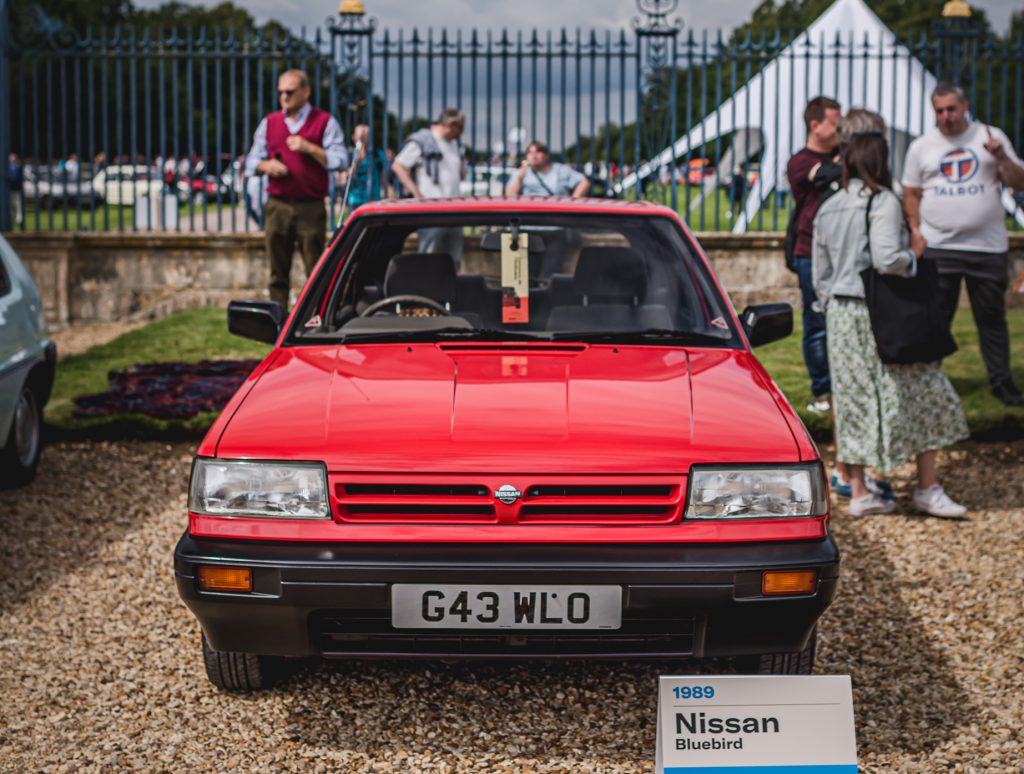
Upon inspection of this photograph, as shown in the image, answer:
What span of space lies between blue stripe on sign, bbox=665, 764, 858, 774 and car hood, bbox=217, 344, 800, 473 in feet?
2.45

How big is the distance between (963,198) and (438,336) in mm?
4424

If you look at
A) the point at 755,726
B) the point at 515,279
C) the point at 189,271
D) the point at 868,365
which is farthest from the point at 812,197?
the point at 189,271

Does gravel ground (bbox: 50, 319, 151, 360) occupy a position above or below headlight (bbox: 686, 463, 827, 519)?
below

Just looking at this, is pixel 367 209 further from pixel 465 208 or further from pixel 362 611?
pixel 362 611

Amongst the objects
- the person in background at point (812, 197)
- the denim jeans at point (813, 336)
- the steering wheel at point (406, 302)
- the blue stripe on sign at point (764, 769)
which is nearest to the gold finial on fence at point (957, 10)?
the person in background at point (812, 197)

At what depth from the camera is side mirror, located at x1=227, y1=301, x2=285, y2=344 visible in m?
4.39

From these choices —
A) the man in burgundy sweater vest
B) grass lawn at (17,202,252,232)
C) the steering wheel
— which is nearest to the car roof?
the steering wheel

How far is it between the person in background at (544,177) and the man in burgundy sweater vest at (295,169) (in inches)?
111

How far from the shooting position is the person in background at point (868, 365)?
541cm

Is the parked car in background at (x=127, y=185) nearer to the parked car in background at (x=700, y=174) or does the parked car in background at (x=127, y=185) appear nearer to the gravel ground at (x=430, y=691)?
the parked car in background at (x=700, y=174)

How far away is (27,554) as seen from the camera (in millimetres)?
5312

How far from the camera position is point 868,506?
5.82 metres

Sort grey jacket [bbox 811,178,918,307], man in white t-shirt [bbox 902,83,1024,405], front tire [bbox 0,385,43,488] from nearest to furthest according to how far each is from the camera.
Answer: grey jacket [bbox 811,178,918,307] < front tire [bbox 0,385,43,488] < man in white t-shirt [bbox 902,83,1024,405]

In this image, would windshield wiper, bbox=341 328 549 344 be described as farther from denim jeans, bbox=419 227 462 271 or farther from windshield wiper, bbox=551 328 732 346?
denim jeans, bbox=419 227 462 271
